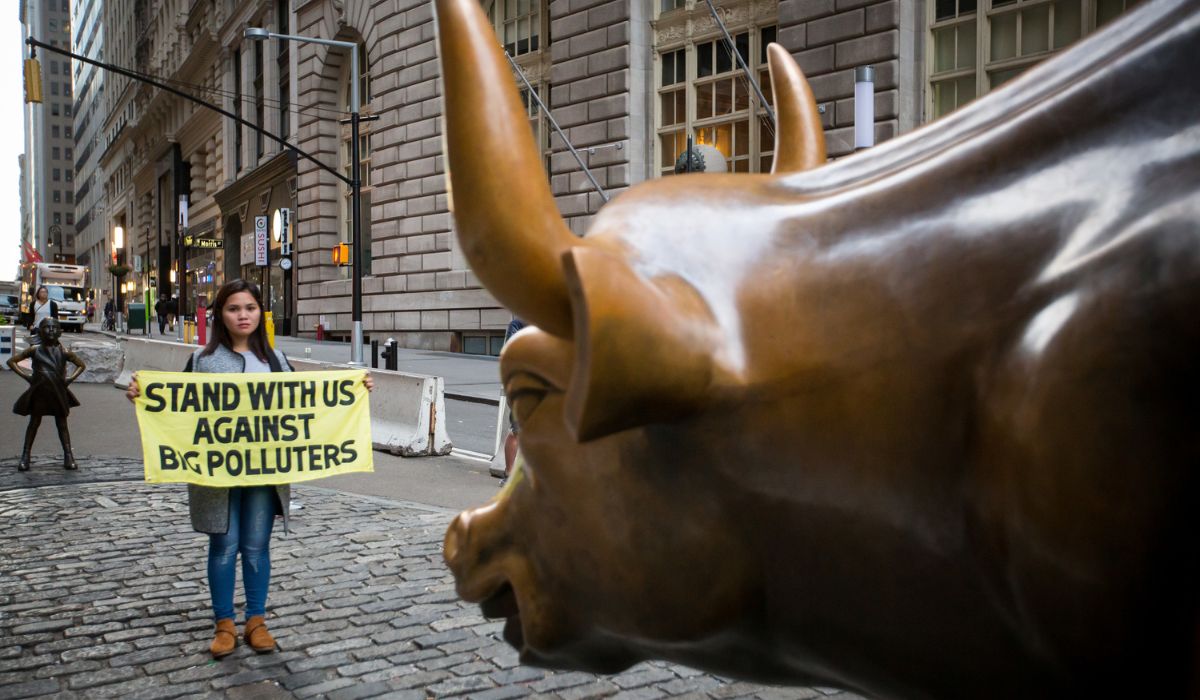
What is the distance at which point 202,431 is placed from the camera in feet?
18.6

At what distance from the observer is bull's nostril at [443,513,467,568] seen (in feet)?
5.72

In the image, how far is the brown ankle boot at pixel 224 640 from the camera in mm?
4891

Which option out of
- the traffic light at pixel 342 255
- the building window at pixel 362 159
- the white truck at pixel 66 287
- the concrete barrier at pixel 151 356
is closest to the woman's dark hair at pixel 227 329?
the concrete barrier at pixel 151 356

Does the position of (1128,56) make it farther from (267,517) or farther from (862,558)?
(267,517)

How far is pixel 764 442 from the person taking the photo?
1254 millimetres

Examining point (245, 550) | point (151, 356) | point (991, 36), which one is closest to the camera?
point (245, 550)

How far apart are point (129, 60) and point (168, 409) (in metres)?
83.9

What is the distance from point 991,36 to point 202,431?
14879 millimetres

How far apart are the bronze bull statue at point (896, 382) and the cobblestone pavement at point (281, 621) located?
3.34m

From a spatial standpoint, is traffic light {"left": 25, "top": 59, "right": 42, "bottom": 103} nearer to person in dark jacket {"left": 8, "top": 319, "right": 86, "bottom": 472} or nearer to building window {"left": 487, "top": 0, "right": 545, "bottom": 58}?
building window {"left": 487, "top": 0, "right": 545, "bottom": 58}

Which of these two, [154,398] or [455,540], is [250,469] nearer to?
[154,398]

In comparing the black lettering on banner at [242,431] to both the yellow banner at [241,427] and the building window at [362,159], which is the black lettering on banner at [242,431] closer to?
the yellow banner at [241,427]

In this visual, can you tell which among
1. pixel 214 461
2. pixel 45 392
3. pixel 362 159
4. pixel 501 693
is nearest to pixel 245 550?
pixel 214 461

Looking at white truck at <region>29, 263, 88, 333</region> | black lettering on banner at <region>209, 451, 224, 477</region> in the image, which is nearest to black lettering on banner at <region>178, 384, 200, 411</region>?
black lettering on banner at <region>209, 451, 224, 477</region>
